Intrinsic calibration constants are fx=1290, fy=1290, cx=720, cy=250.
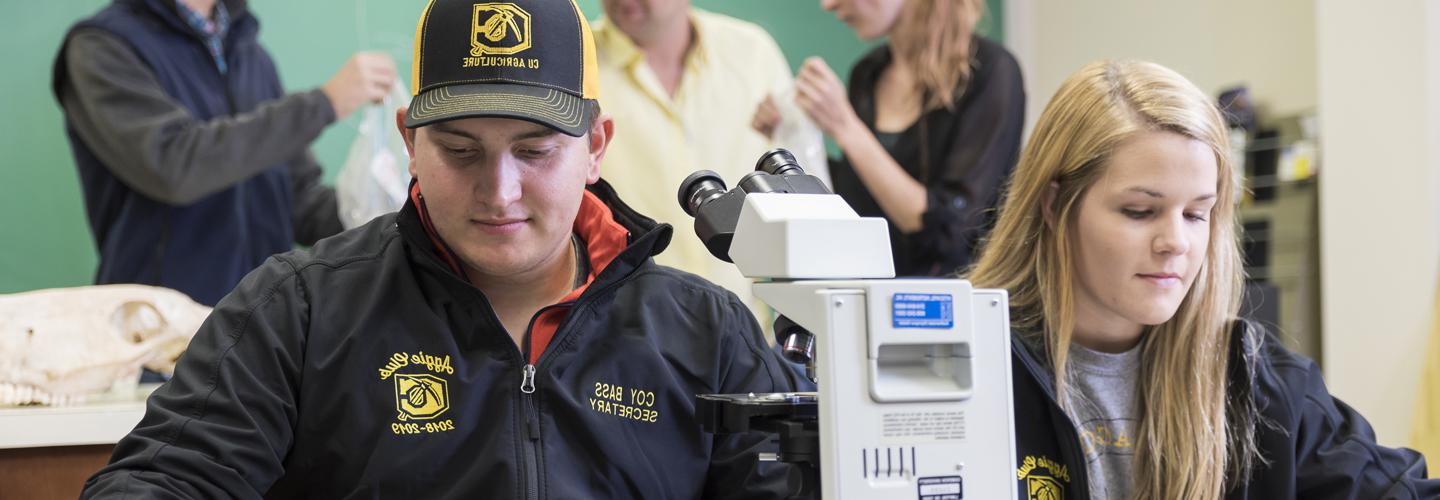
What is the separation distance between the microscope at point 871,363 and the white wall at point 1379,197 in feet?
9.96

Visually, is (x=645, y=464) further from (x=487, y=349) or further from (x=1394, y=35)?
(x=1394, y=35)

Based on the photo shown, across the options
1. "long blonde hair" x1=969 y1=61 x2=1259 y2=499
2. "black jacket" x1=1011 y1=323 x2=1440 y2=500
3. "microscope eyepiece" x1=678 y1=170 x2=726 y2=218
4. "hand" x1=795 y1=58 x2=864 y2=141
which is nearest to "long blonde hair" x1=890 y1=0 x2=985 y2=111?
"hand" x1=795 y1=58 x2=864 y2=141

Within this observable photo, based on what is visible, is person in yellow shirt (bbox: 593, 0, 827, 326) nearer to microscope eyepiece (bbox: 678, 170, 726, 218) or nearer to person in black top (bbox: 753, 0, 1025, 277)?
person in black top (bbox: 753, 0, 1025, 277)

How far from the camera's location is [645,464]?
4.69 feet

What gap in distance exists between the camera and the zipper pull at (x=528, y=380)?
138cm

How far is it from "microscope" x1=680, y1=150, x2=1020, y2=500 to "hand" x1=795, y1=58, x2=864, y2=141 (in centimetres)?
147

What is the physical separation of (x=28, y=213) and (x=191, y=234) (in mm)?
811

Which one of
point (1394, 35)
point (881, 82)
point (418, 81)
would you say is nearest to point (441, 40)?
point (418, 81)

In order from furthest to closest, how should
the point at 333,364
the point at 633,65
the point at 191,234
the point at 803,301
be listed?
the point at 191,234
the point at 633,65
the point at 333,364
the point at 803,301

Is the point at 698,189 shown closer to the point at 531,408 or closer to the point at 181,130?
the point at 531,408

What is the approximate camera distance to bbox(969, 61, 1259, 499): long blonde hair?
5.36 ft

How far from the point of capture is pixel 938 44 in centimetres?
269

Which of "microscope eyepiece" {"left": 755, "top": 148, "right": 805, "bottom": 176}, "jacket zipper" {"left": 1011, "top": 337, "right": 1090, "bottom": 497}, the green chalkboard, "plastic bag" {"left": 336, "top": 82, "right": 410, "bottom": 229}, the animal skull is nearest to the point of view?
"microscope eyepiece" {"left": 755, "top": 148, "right": 805, "bottom": 176}

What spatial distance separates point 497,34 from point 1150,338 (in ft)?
3.16
